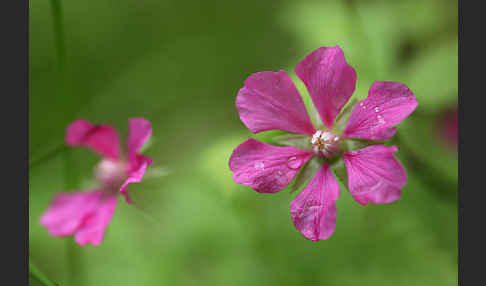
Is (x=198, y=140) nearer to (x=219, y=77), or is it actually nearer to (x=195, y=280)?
(x=219, y=77)

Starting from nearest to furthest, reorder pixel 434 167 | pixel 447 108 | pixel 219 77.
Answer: pixel 434 167
pixel 447 108
pixel 219 77

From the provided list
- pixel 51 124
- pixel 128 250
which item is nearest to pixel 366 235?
pixel 128 250

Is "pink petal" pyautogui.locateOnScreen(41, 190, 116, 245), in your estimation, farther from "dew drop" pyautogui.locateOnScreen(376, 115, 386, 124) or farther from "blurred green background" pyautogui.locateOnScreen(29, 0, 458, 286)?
"dew drop" pyautogui.locateOnScreen(376, 115, 386, 124)

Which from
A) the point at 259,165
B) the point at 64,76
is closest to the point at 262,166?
the point at 259,165

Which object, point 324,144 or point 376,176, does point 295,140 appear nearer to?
point 324,144

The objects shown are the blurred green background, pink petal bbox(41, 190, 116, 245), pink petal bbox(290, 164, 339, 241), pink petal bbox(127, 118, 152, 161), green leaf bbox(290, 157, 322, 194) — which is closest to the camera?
pink petal bbox(290, 164, 339, 241)

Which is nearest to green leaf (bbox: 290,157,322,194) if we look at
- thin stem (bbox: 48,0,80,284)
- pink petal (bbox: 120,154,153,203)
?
pink petal (bbox: 120,154,153,203)

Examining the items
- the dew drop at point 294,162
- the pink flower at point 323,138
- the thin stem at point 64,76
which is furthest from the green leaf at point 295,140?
the thin stem at point 64,76
